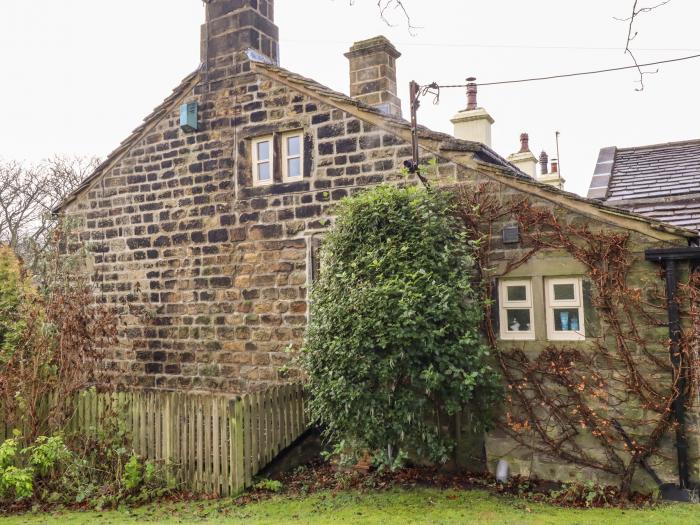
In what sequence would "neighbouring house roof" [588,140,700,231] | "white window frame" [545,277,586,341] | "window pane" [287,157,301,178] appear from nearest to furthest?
1. "white window frame" [545,277,586,341]
2. "neighbouring house roof" [588,140,700,231]
3. "window pane" [287,157,301,178]

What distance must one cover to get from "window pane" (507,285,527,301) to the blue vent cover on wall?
20.9 ft

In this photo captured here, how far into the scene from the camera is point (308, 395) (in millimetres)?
9562

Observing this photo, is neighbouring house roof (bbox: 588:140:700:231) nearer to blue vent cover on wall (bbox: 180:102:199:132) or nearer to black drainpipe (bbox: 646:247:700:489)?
black drainpipe (bbox: 646:247:700:489)

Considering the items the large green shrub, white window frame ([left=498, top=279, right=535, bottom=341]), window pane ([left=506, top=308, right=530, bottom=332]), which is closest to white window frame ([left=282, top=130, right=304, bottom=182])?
the large green shrub

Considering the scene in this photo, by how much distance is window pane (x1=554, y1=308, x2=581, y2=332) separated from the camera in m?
8.03

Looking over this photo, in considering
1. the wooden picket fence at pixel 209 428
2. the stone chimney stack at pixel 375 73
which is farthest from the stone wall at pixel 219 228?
the stone chimney stack at pixel 375 73

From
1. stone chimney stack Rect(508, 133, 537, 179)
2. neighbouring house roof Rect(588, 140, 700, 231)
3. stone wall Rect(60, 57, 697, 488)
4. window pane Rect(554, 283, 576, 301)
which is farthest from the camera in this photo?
stone chimney stack Rect(508, 133, 537, 179)

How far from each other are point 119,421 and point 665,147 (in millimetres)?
10601

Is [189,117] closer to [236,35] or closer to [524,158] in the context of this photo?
[236,35]

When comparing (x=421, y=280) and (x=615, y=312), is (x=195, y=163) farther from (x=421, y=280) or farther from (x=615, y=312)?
(x=615, y=312)

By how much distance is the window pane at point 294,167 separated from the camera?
10.5m

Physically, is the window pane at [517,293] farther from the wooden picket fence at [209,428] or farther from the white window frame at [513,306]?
the wooden picket fence at [209,428]

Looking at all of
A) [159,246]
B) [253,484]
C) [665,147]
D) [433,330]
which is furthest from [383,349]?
[665,147]

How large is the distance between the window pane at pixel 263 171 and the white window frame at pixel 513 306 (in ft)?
14.7
